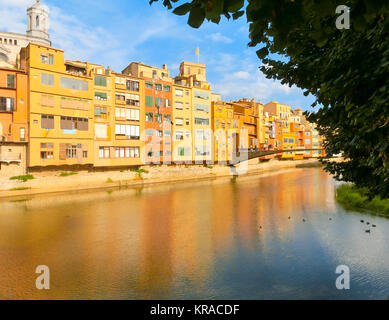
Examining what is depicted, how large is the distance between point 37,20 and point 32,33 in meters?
5.83

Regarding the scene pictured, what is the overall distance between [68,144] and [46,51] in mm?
11105

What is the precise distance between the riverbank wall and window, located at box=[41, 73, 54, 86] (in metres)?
10.5

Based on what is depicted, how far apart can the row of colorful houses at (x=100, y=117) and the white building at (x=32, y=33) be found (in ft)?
173

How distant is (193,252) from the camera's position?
12383mm

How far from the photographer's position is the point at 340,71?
483cm

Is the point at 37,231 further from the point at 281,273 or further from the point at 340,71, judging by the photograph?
the point at 340,71

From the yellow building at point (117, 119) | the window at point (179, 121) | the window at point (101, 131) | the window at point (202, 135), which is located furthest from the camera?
the window at point (202, 135)

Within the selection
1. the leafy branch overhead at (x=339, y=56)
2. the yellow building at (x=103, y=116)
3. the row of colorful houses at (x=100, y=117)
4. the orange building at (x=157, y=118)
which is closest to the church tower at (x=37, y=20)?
the row of colorful houses at (x=100, y=117)

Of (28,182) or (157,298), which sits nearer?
(157,298)

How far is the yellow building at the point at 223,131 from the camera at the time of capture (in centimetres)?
5462

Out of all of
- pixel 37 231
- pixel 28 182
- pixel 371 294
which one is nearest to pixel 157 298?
pixel 371 294

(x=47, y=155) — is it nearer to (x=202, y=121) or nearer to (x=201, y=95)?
(x=202, y=121)

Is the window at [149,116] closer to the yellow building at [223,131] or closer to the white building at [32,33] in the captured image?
the yellow building at [223,131]

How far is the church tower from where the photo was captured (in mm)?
88325
